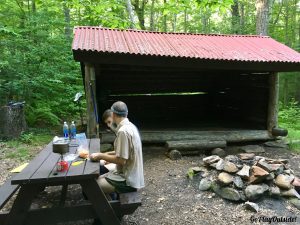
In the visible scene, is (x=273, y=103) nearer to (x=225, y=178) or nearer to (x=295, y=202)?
(x=295, y=202)

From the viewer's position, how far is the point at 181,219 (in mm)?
3832

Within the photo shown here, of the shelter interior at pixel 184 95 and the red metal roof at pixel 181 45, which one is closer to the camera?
the red metal roof at pixel 181 45

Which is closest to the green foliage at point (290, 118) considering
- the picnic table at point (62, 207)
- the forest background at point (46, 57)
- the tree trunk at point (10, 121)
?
the forest background at point (46, 57)

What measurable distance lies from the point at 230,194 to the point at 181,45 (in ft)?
13.8

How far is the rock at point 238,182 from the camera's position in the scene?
14.3 feet

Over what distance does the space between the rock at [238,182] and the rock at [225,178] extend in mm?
60

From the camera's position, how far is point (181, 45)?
7.34 metres

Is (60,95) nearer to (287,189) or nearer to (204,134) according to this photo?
(204,134)

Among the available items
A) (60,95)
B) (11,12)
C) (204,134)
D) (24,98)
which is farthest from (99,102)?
(11,12)

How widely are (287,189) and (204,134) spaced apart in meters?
2.95

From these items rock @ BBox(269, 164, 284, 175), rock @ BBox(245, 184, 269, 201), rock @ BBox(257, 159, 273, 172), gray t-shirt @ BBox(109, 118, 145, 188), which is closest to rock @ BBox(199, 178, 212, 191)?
rock @ BBox(245, 184, 269, 201)

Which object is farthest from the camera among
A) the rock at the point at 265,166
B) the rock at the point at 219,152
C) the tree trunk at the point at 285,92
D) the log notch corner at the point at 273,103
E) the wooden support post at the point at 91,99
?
the tree trunk at the point at 285,92

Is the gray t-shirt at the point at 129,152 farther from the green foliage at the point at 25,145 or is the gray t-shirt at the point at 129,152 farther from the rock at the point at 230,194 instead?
the green foliage at the point at 25,145

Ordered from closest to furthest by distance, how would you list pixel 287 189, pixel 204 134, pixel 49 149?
pixel 49 149 → pixel 287 189 → pixel 204 134
